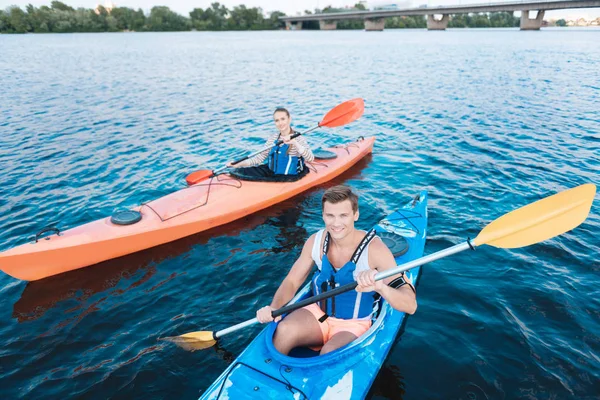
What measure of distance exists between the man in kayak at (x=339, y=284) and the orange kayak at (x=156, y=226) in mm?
2999

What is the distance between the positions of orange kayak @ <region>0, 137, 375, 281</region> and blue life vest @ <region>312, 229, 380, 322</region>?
3.20 metres

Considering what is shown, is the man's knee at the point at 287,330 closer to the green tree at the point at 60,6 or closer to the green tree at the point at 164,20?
the green tree at the point at 164,20

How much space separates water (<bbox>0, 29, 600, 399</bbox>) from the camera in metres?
3.82

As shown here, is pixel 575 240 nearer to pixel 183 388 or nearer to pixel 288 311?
pixel 288 311

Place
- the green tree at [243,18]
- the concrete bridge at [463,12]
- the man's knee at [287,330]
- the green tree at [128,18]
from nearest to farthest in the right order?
the man's knee at [287,330] < the concrete bridge at [463,12] < the green tree at [128,18] < the green tree at [243,18]

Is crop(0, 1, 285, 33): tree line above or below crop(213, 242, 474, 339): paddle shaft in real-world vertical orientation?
above

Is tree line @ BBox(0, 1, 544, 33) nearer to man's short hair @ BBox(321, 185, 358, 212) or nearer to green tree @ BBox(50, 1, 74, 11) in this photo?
green tree @ BBox(50, 1, 74, 11)

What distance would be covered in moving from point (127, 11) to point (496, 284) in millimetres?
86091

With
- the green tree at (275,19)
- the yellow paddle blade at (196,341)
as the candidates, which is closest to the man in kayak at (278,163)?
the yellow paddle blade at (196,341)

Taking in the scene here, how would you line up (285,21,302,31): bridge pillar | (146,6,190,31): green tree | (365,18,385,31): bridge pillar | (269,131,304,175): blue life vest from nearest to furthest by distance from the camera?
1. (269,131,304,175): blue life vest
2. (365,18,385,31): bridge pillar
3. (146,6,190,31): green tree
4. (285,21,302,31): bridge pillar

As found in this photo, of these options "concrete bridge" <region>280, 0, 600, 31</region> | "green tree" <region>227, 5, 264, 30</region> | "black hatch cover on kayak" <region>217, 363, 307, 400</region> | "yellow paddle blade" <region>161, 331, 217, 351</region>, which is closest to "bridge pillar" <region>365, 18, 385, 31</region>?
"concrete bridge" <region>280, 0, 600, 31</region>

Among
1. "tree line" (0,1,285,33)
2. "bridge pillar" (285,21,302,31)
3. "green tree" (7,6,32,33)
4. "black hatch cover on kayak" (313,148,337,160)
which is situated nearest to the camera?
"black hatch cover on kayak" (313,148,337,160)

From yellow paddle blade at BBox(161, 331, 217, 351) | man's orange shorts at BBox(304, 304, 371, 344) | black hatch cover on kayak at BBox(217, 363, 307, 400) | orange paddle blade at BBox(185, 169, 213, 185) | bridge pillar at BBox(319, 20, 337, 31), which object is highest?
bridge pillar at BBox(319, 20, 337, 31)

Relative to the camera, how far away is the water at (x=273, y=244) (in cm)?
382
